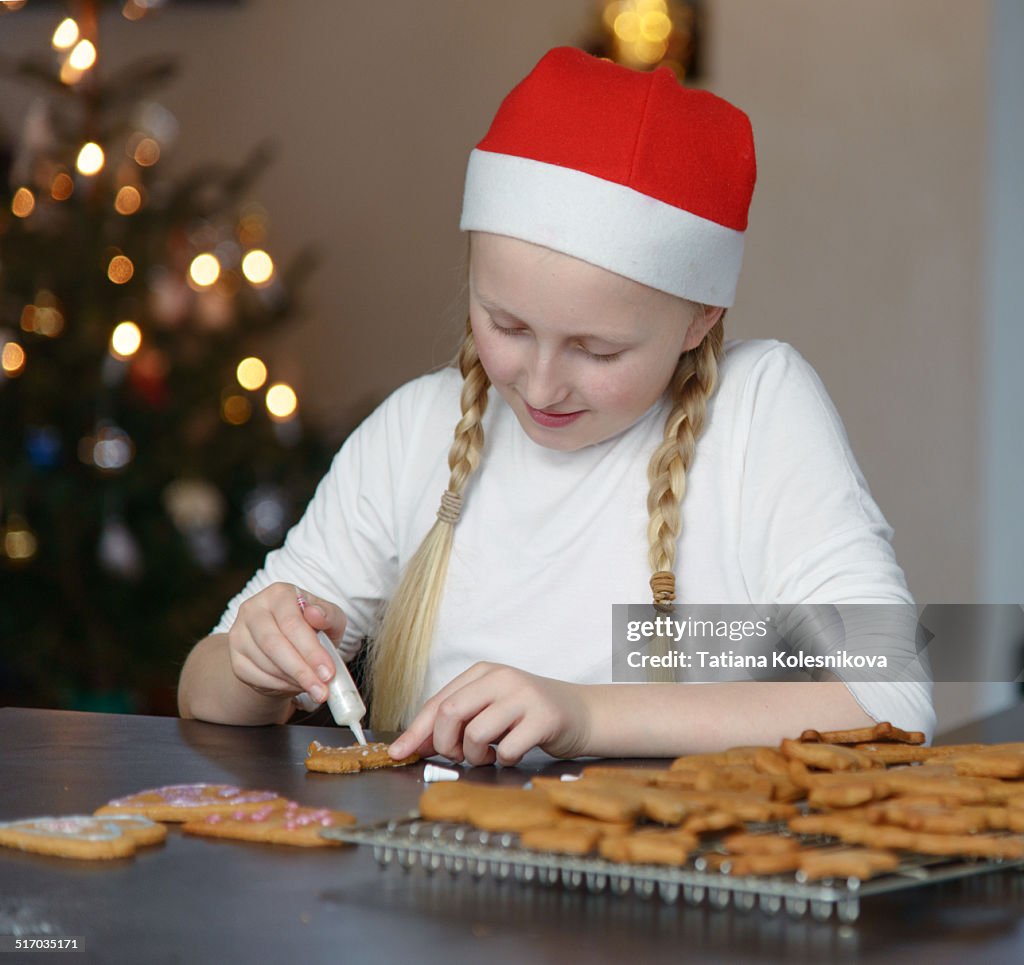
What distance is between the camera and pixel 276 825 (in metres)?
0.84

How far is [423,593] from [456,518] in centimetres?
8

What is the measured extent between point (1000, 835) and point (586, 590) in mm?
740

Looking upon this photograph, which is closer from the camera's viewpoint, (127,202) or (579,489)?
(579,489)

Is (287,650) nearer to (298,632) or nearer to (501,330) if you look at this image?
(298,632)

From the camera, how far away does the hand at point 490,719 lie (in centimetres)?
106

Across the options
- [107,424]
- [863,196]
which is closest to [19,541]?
[107,424]

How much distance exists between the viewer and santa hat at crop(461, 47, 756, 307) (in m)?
1.29

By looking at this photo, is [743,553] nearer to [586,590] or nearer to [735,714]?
[586,590]

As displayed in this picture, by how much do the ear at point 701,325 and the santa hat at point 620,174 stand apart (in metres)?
0.04

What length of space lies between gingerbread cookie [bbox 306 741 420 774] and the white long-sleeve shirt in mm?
376

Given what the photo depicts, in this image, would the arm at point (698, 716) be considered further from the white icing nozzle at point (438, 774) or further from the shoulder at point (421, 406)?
the shoulder at point (421, 406)

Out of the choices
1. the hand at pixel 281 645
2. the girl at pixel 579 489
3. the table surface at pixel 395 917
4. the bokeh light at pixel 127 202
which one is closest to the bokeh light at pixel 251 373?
the bokeh light at pixel 127 202

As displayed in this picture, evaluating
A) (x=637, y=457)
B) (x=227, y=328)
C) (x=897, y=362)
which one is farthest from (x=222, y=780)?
(x=227, y=328)

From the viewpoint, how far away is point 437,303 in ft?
13.1
